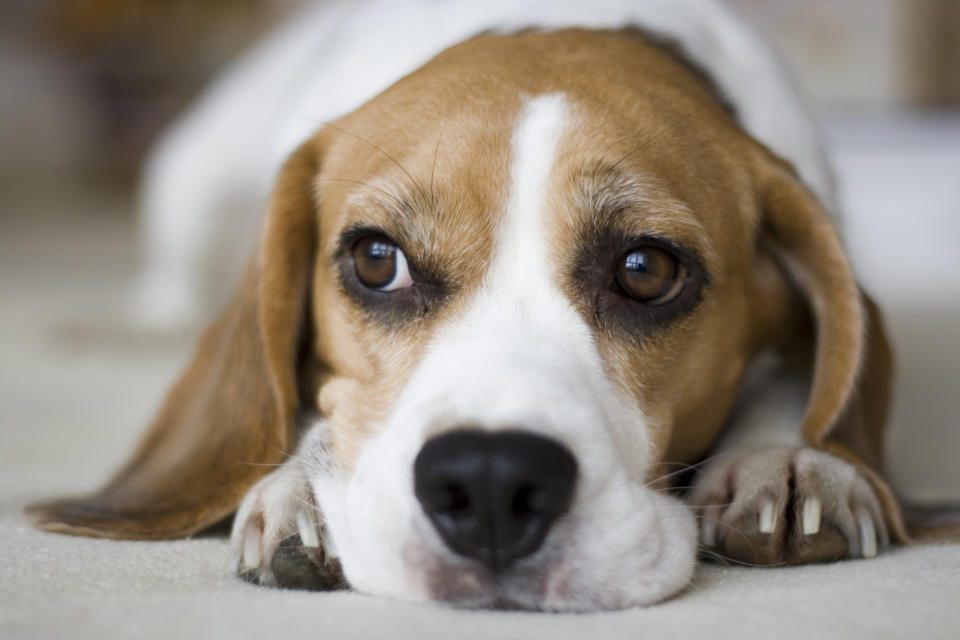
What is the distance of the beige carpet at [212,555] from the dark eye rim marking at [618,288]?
0.38 meters

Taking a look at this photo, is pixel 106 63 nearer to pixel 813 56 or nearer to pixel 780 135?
pixel 813 56

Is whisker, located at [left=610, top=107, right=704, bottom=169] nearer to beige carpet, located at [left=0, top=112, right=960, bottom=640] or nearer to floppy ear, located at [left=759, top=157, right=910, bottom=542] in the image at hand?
floppy ear, located at [left=759, top=157, right=910, bottom=542]

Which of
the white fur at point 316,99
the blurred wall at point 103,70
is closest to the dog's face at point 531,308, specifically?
the white fur at point 316,99

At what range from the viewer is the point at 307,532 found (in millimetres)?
1552

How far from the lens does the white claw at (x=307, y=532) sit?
154cm

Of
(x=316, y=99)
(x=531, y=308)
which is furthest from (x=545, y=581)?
(x=316, y=99)

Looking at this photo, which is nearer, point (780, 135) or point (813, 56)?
point (780, 135)

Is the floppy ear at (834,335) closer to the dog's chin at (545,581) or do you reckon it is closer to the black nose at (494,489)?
the dog's chin at (545,581)

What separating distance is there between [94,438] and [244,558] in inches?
47.9

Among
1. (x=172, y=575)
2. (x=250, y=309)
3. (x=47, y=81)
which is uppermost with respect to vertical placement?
(x=47, y=81)

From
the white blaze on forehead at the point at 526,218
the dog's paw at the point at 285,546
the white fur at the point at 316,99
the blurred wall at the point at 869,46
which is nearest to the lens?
the dog's paw at the point at 285,546

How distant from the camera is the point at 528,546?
1337mm

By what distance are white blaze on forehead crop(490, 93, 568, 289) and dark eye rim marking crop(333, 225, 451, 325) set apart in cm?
10

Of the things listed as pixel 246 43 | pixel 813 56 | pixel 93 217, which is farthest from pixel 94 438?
pixel 246 43
